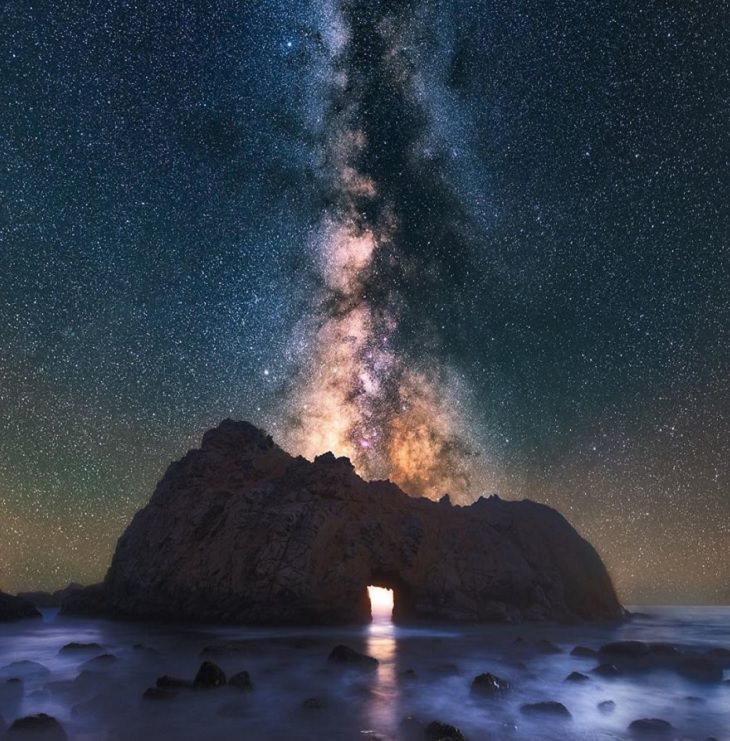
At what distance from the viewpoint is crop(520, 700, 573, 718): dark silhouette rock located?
520 inches

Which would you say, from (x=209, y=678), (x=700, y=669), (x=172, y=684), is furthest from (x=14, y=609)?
(x=700, y=669)

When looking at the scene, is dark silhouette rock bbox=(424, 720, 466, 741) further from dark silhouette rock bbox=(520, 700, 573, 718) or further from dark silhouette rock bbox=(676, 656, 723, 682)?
dark silhouette rock bbox=(676, 656, 723, 682)

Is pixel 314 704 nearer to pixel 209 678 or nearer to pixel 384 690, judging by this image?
pixel 384 690

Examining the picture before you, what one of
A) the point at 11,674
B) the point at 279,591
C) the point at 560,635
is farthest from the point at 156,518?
the point at 560,635

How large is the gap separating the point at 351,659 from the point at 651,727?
10391 mm

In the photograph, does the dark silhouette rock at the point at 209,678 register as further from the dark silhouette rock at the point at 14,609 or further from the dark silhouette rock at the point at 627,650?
the dark silhouette rock at the point at 14,609

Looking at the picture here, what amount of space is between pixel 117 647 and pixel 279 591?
38.6 feet

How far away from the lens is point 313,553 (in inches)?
1378

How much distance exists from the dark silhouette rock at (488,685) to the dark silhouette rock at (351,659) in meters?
4.30

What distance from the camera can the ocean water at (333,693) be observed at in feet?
38.2

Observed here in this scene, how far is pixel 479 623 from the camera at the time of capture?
37.4 m

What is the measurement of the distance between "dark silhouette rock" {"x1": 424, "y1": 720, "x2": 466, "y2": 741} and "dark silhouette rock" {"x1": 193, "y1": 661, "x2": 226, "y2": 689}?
6694 millimetres

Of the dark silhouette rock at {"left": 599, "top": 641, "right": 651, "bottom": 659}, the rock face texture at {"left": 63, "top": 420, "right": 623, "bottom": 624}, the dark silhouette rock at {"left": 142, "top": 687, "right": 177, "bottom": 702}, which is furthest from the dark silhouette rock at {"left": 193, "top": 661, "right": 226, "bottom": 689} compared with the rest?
the rock face texture at {"left": 63, "top": 420, "right": 623, "bottom": 624}

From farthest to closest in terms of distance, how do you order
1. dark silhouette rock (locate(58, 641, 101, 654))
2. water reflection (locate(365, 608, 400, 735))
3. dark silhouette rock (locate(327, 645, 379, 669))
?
dark silhouette rock (locate(58, 641, 101, 654)) < dark silhouette rock (locate(327, 645, 379, 669)) < water reflection (locate(365, 608, 400, 735))
